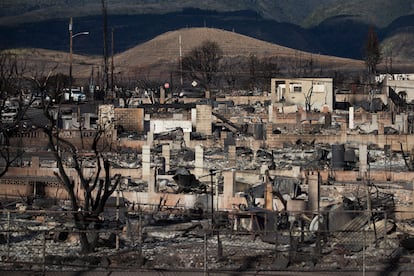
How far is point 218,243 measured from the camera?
711 inches

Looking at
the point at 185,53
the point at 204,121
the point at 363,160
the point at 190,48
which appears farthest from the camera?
the point at 190,48

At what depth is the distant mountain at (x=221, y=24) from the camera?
14462cm

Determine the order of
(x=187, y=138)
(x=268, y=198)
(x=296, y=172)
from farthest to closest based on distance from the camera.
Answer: (x=187, y=138), (x=296, y=172), (x=268, y=198)

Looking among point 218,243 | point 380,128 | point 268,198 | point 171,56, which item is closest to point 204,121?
point 380,128

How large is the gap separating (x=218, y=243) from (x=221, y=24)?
494ft

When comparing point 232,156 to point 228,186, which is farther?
point 232,156

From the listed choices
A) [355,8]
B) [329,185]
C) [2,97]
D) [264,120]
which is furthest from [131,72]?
[355,8]

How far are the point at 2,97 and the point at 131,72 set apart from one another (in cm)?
6540

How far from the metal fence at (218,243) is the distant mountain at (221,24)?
108 meters

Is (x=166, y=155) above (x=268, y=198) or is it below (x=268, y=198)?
above

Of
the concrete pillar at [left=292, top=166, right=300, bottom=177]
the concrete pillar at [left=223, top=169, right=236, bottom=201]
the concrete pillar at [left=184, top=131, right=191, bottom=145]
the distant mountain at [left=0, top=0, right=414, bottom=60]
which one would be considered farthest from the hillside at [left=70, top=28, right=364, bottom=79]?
the concrete pillar at [left=223, top=169, right=236, bottom=201]

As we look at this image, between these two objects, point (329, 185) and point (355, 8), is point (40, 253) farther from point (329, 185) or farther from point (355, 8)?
point (355, 8)

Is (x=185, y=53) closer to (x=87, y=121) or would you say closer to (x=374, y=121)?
(x=87, y=121)

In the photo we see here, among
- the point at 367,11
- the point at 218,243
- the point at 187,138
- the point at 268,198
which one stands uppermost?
the point at 367,11
